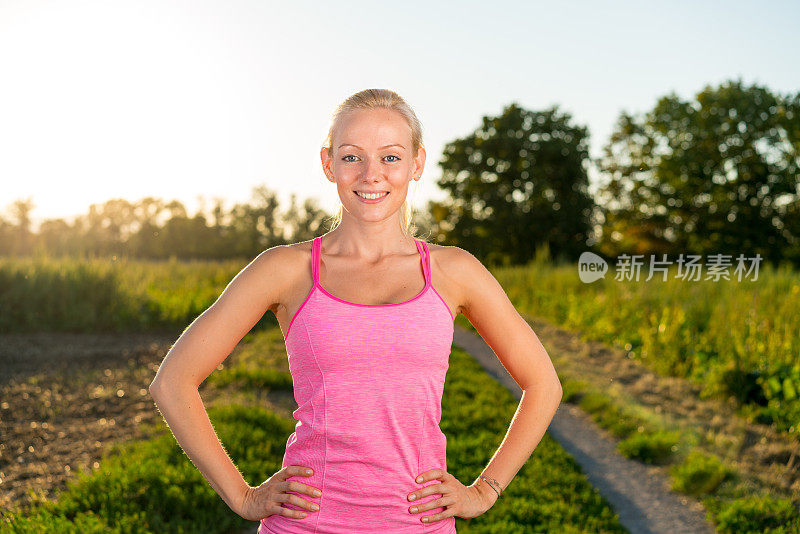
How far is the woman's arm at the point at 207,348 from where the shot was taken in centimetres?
182

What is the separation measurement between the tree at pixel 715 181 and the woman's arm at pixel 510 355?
33.5 metres

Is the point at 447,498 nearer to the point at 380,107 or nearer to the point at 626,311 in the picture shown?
the point at 380,107

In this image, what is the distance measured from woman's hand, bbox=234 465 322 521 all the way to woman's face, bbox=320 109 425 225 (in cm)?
68

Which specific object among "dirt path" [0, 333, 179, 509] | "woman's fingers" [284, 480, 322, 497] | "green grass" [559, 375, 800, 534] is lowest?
"green grass" [559, 375, 800, 534]

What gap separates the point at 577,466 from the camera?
237 inches

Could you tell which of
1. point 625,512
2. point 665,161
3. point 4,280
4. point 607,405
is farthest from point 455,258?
point 665,161

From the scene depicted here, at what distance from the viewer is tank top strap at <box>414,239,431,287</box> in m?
1.85

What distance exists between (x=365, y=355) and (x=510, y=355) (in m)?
0.53

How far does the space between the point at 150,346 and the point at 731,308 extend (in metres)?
8.37

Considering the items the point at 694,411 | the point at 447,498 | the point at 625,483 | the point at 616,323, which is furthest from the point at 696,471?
the point at 616,323

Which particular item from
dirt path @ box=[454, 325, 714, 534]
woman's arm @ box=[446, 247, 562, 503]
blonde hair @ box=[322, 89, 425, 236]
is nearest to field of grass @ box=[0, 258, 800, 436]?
dirt path @ box=[454, 325, 714, 534]

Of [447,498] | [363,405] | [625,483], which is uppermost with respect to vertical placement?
[363,405]

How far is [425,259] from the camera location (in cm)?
189

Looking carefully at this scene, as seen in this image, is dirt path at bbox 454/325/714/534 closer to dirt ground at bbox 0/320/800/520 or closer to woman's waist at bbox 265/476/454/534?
dirt ground at bbox 0/320/800/520
